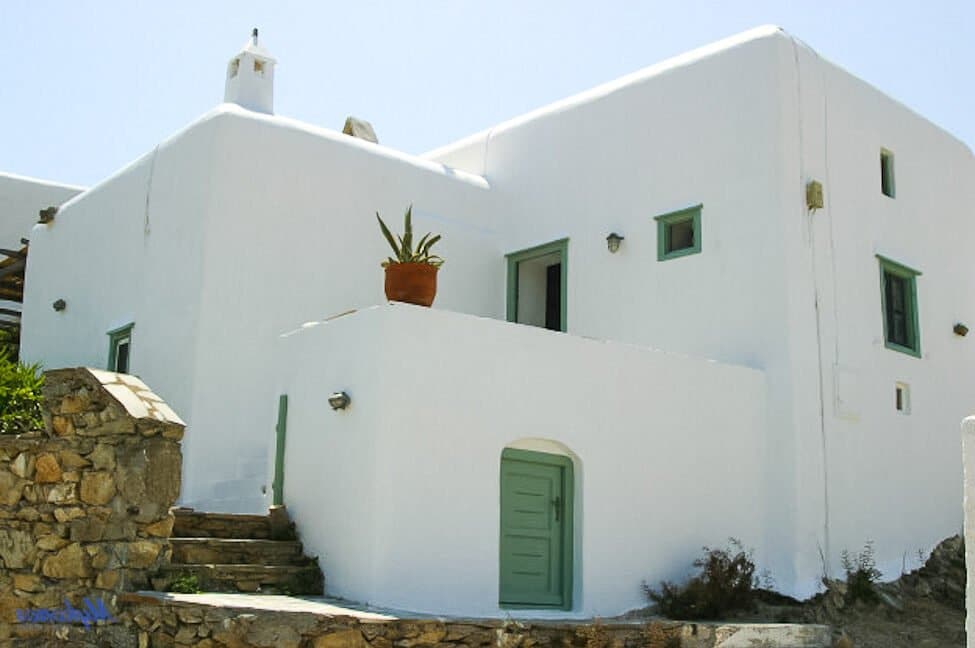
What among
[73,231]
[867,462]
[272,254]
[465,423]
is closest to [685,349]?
[867,462]

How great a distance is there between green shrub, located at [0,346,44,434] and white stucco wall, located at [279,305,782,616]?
2.78 m

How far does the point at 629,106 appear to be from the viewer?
14.7 metres

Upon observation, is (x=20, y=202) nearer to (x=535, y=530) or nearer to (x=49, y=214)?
(x=49, y=214)

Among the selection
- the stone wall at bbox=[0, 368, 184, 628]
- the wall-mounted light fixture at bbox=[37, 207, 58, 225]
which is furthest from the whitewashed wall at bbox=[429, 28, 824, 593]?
the wall-mounted light fixture at bbox=[37, 207, 58, 225]

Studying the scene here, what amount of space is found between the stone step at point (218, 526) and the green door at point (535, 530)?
1998 millimetres

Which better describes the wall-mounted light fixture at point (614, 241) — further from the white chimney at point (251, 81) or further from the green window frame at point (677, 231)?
the white chimney at point (251, 81)

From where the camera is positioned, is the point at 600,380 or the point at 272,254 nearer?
the point at 600,380

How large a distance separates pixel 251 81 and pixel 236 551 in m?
7.27

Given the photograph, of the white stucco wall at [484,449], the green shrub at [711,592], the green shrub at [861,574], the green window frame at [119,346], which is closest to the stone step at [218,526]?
the white stucco wall at [484,449]

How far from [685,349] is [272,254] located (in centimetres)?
494

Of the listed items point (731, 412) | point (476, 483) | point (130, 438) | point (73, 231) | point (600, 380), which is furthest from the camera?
point (73, 231)

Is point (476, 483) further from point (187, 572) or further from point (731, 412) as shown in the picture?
point (731, 412)

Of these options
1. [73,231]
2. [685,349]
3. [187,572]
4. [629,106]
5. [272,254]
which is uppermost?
[629,106]

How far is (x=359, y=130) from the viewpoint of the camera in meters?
16.2
